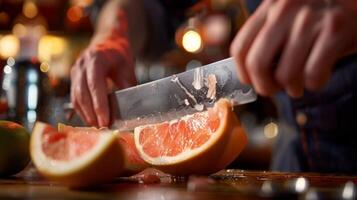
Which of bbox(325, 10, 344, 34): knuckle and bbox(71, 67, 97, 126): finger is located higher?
bbox(71, 67, 97, 126): finger

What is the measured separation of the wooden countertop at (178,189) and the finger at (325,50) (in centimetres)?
13

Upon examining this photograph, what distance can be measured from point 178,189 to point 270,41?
0.23 m

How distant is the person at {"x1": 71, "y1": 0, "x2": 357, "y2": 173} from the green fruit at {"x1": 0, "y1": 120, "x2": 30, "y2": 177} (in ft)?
0.94

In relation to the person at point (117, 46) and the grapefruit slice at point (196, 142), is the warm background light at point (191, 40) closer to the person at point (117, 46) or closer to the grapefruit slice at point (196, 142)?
the person at point (117, 46)

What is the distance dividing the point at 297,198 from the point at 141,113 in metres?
0.53

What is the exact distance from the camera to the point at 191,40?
2.98 meters

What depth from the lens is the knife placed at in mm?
997

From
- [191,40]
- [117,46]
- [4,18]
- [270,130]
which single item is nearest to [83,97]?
[117,46]

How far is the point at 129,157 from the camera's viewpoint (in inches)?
39.4

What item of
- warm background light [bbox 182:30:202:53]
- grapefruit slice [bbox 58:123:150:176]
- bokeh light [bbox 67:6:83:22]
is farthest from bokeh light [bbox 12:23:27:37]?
grapefruit slice [bbox 58:123:150:176]

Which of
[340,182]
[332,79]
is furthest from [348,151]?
[340,182]

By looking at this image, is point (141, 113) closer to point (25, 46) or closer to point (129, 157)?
point (129, 157)

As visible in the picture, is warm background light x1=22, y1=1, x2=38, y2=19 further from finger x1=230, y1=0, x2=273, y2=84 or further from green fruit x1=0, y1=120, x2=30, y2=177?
finger x1=230, y1=0, x2=273, y2=84

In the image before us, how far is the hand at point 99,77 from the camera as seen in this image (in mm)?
1259
